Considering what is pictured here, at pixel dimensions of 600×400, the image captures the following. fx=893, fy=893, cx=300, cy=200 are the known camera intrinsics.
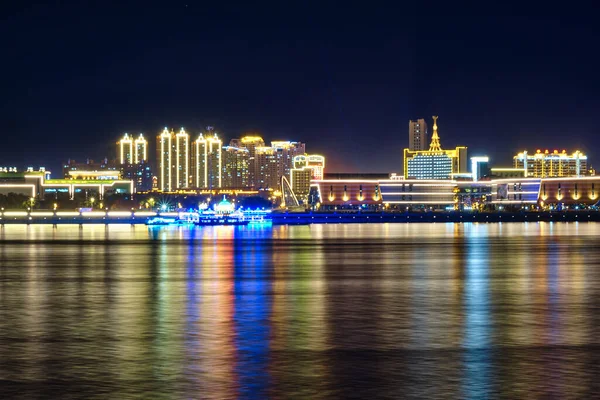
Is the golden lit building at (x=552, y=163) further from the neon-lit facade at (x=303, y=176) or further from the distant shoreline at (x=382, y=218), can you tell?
the distant shoreline at (x=382, y=218)

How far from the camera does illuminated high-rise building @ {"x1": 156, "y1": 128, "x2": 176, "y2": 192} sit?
6752 inches

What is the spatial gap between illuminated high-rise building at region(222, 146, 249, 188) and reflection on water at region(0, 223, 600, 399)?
502 feet

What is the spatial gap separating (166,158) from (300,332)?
161921mm

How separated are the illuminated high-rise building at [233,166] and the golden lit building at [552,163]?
5344cm

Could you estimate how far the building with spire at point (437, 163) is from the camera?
15488cm

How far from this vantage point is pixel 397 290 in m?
17.9

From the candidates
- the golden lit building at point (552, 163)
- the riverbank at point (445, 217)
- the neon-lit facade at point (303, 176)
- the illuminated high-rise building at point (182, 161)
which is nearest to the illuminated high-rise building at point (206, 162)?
the illuminated high-rise building at point (182, 161)

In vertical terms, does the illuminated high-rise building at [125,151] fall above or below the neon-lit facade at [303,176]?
above

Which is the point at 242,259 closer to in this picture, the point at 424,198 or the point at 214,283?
the point at 214,283

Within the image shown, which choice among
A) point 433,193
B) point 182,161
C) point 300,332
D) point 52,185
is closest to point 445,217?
point 433,193

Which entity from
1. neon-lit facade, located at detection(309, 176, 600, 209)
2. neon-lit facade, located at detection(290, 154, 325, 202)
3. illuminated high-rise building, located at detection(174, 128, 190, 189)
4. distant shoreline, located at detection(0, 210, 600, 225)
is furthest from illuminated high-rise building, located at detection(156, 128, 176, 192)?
distant shoreline, located at detection(0, 210, 600, 225)

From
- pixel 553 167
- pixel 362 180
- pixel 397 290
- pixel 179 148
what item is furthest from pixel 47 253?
pixel 179 148

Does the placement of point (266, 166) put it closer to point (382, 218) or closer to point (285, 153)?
point (285, 153)

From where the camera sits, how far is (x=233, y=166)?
17612cm
